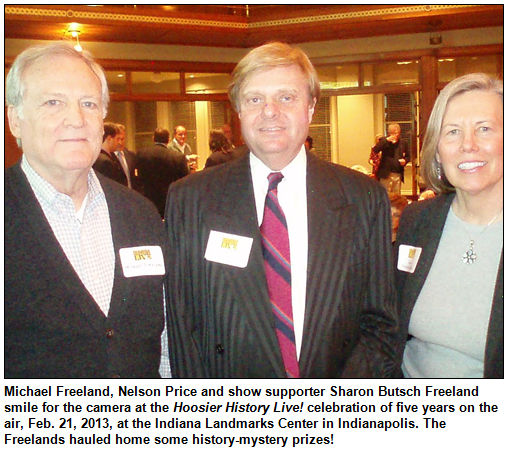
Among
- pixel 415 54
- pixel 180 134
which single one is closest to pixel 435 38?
pixel 415 54

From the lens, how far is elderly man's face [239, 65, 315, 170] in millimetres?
1705

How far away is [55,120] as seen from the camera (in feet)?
5.00

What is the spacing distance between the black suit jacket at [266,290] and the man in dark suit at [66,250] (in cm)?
12

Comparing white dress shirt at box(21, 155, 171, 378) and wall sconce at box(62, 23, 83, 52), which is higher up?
wall sconce at box(62, 23, 83, 52)

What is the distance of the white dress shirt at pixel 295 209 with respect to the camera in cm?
167

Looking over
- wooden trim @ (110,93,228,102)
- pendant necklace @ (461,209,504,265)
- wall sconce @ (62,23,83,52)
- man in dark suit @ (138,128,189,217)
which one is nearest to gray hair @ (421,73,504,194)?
pendant necklace @ (461,209,504,265)

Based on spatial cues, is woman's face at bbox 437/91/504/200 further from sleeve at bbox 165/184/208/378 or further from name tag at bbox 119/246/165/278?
name tag at bbox 119/246/165/278

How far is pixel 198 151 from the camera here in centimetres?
1020

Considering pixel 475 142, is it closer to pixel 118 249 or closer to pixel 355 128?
pixel 118 249

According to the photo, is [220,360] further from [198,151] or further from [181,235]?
[198,151]

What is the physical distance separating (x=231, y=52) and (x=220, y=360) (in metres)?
8.44

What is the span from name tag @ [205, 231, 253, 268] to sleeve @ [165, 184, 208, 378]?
0.20 feet

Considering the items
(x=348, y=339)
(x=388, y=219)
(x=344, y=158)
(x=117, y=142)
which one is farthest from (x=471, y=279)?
(x=344, y=158)

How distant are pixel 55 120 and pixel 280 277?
78cm
